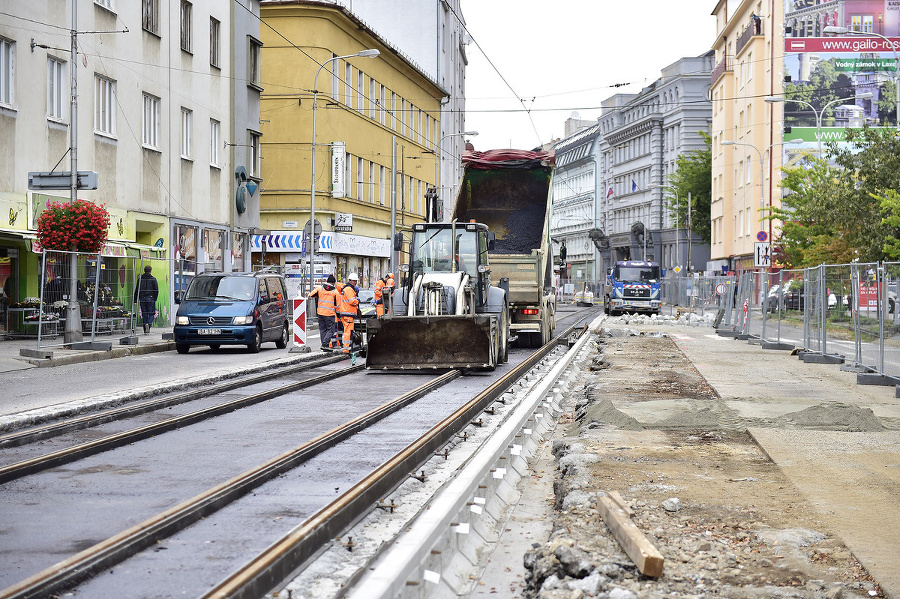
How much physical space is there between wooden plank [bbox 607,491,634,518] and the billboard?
57715mm

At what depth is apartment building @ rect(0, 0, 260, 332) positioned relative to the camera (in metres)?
25.3

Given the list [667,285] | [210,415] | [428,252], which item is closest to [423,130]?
[667,285]

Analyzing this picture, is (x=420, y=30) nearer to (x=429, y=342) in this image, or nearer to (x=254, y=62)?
(x=254, y=62)

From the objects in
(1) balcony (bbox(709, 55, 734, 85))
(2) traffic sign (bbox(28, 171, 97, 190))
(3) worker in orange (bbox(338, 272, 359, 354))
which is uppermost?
(1) balcony (bbox(709, 55, 734, 85))

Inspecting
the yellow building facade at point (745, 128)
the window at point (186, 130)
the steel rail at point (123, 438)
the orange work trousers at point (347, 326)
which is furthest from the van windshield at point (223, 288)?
the yellow building facade at point (745, 128)

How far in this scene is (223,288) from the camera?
82.3 feet

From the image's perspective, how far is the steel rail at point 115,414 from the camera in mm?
10656

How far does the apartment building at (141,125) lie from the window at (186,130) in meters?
0.06

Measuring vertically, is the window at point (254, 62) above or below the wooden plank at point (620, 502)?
above

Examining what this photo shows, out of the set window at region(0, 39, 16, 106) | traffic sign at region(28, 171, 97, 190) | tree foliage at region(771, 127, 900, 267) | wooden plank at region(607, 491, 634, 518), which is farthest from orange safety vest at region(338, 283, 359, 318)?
tree foliage at region(771, 127, 900, 267)

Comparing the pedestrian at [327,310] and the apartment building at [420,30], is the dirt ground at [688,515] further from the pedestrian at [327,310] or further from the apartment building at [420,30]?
the apartment building at [420,30]

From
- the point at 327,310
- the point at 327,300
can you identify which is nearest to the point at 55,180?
the point at 327,300

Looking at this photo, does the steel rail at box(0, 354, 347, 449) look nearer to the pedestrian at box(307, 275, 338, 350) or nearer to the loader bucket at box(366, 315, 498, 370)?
the loader bucket at box(366, 315, 498, 370)

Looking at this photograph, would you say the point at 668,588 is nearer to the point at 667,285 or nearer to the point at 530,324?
the point at 530,324
